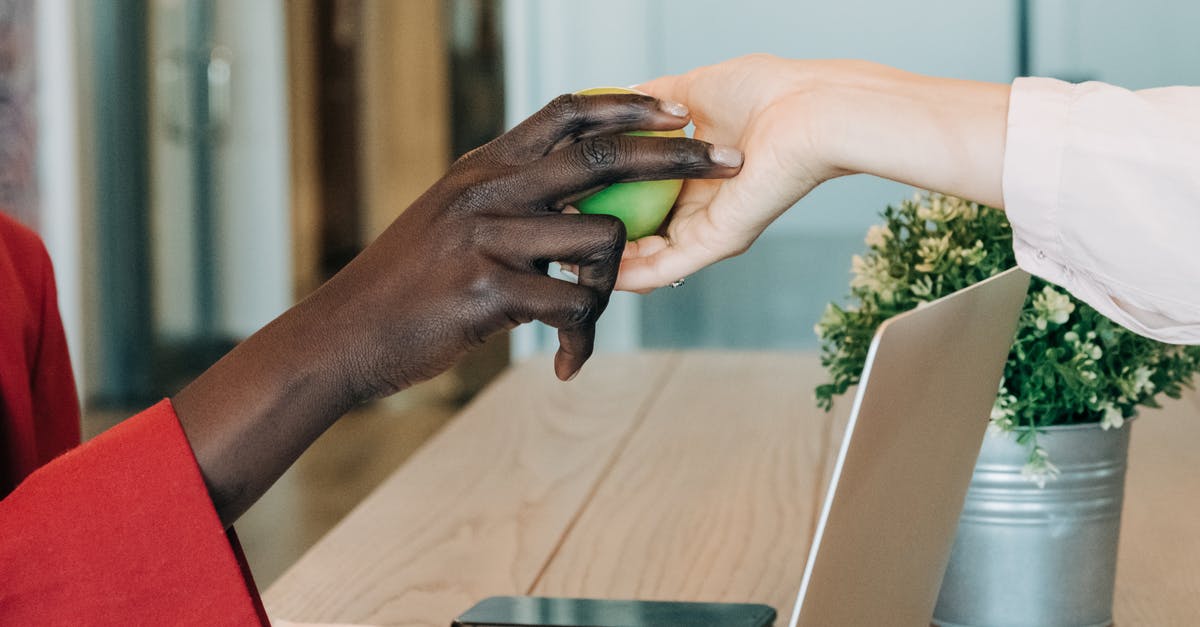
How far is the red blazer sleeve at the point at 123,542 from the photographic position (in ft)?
1.89

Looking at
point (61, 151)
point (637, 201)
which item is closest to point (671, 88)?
point (637, 201)

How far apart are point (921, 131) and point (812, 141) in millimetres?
58

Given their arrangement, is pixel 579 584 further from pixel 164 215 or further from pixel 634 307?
pixel 164 215

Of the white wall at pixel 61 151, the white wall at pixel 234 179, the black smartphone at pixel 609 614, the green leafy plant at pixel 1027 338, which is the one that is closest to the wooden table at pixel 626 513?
the black smartphone at pixel 609 614

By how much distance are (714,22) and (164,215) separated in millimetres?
2097

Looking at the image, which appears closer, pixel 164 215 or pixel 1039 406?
pixel 1039 406

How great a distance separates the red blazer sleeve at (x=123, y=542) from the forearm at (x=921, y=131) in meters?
0.37

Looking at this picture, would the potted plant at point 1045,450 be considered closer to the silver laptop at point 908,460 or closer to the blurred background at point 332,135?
the silver laptop at point 908,460

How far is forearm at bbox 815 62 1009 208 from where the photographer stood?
2.11 feet

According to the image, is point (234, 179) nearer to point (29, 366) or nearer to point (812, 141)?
point (29, 366)

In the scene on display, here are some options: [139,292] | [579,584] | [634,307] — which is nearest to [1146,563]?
[579,584]

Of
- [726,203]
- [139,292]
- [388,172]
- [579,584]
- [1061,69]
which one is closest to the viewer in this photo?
[726,203]

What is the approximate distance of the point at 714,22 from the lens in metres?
3.91

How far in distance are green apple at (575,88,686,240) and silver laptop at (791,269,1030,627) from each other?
212 mm
